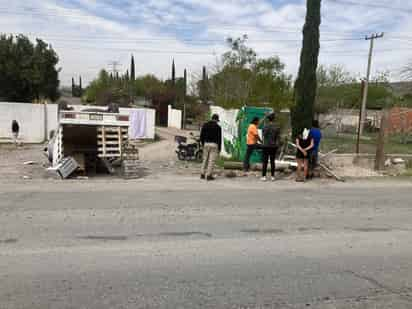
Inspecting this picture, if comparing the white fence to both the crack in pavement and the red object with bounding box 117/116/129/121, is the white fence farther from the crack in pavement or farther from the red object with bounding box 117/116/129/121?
the crack in pavement

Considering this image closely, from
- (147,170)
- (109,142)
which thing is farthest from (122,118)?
(147,170)

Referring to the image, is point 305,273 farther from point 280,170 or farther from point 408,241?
point 280,170

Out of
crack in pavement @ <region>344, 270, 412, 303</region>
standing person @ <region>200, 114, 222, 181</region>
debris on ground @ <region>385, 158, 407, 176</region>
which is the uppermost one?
standing person @ <region>200, 114, 222, 181</region>

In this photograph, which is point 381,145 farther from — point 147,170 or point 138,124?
point 138,124

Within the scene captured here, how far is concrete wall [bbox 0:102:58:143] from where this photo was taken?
20109 mm

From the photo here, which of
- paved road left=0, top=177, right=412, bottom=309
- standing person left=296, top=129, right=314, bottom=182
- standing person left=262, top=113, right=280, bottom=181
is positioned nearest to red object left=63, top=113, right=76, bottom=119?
paved road left=0, top=177, right=412, bottom=309

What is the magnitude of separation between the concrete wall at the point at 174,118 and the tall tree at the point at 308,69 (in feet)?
96.7

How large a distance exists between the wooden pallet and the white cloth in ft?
47.0

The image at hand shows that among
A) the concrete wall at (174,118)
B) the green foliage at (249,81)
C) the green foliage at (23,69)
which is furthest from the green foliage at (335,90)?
the green foliage at (23,69)

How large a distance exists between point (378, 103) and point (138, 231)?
53.9 metres

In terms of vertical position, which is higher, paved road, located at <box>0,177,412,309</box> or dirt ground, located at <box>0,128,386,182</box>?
paved road, located at <box>0,177,412,309</box>

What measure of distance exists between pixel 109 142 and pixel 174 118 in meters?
34.1

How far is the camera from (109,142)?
1038 cm

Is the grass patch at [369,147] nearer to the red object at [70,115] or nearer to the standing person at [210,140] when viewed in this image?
the standing person at [210,140]
